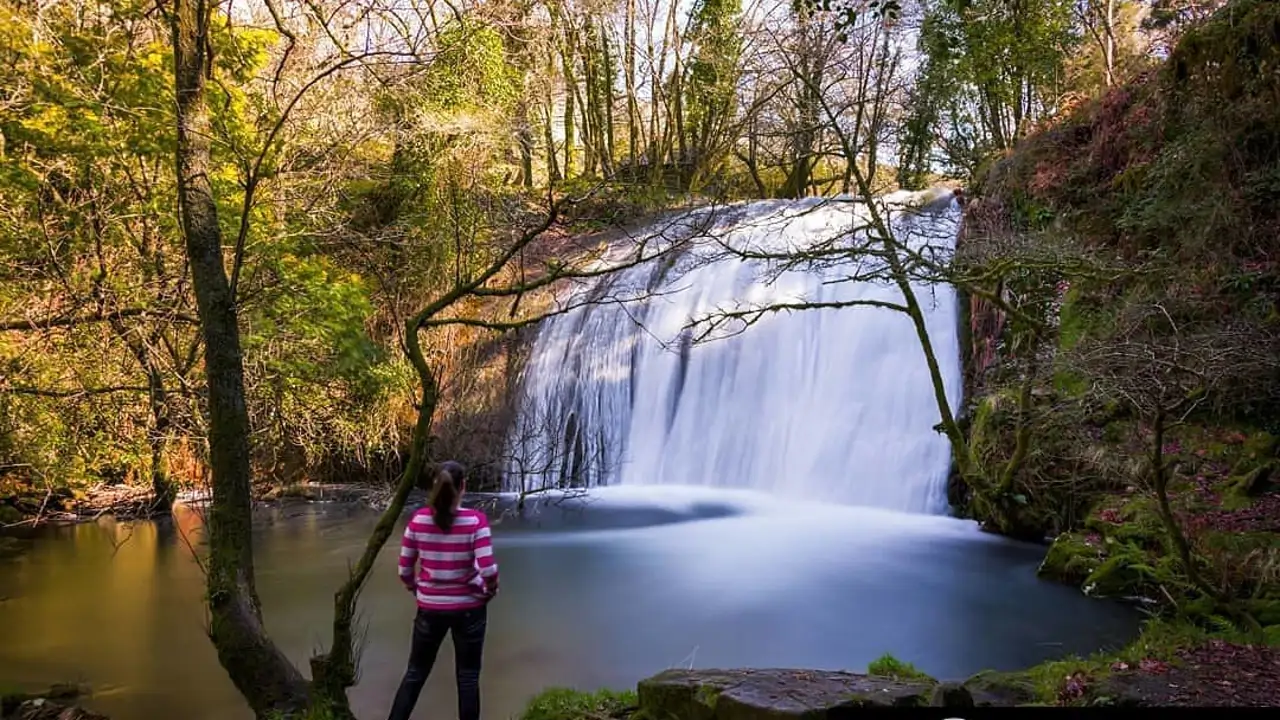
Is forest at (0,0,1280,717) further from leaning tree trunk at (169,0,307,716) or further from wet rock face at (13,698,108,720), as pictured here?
wet rock face at (13,698,108,720)

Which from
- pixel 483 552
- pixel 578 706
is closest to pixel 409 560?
pixel 483 552

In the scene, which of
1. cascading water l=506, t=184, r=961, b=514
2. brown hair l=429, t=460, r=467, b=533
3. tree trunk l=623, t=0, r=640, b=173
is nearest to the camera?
brown hair l=429, t=460, r=467, b=533

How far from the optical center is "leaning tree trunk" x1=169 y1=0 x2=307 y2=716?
15.4 feet

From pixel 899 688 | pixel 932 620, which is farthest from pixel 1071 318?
pixel 899 688

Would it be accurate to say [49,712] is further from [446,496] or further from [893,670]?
[893,670]

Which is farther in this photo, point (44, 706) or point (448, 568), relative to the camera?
point (44, 706)

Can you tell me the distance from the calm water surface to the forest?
0.71 metres

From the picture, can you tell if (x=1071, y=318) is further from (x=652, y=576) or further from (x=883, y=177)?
(x=883, y=177)

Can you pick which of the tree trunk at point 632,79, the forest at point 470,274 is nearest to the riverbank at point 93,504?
the forest at point 470,274

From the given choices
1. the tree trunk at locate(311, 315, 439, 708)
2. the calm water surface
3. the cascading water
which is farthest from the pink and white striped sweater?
the cascading water

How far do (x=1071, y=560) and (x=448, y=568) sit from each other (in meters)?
6.18

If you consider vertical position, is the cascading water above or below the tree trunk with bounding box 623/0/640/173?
below

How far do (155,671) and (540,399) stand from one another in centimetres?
890

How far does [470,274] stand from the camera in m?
9.14
